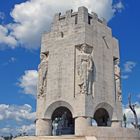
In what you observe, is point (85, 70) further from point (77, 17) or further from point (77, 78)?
point (77, 17)

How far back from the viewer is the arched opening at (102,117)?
2678 cm

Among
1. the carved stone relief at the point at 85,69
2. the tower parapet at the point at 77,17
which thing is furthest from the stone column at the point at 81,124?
the tower parapet at the point at 77,17

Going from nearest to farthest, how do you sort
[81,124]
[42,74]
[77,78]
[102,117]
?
1. [81,124]
2. [77,78]
3. [42,74]
4. [102,117]

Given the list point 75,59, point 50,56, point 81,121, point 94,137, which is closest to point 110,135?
point 94,137

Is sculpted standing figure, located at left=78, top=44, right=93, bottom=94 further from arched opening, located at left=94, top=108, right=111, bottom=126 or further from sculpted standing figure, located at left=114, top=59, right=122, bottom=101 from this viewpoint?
sculpted standing figure, located at left=114, top=59, right=122, bottom=101

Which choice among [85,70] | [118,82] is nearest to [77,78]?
[85,70]

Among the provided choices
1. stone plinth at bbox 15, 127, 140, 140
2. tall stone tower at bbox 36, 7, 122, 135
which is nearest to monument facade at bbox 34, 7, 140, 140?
tall stone tower at bbox 36, 7, 122, 135

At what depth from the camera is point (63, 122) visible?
85.8 feet

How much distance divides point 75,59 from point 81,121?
5.39 metres

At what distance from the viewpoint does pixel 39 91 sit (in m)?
26.4

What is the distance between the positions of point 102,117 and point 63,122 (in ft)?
13.5

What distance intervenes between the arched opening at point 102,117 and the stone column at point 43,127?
4.91 metres

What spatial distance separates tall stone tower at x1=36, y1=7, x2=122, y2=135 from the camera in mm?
23875

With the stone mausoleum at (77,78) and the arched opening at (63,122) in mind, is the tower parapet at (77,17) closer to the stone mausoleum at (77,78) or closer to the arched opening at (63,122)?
the stone mausoleum at (77,78)
